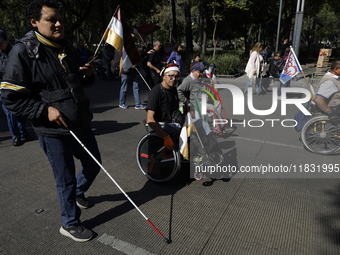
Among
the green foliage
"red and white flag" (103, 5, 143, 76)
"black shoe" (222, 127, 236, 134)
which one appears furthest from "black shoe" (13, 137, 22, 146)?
the green foliage

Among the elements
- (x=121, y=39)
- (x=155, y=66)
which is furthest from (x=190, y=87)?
(x=155, y=66)

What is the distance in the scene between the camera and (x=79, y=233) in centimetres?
273

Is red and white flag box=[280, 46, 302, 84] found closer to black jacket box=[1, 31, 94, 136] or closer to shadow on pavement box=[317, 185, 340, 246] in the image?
shadow on pavement box=[317, 185, 340, 246]

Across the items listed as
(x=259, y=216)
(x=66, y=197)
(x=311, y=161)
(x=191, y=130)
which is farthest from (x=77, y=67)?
(x=311, y=161)

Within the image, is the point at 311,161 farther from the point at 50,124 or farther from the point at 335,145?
the point at 50,124

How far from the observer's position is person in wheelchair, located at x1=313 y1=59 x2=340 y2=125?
15.1ft

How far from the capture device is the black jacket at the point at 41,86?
225 cm

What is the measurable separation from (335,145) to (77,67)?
436 centimetres

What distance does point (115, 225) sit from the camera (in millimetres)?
2986

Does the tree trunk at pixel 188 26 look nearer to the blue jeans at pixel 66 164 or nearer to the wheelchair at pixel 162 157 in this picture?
the wheelchair at pixel 162 157

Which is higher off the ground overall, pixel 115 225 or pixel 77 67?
pixel 77 67

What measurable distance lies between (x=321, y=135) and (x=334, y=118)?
35 centimetres

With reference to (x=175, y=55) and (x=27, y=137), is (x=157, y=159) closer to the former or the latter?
(x=27, y=137)

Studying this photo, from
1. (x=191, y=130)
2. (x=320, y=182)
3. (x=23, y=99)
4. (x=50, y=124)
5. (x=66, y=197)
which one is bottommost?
(x=320, y=182)
